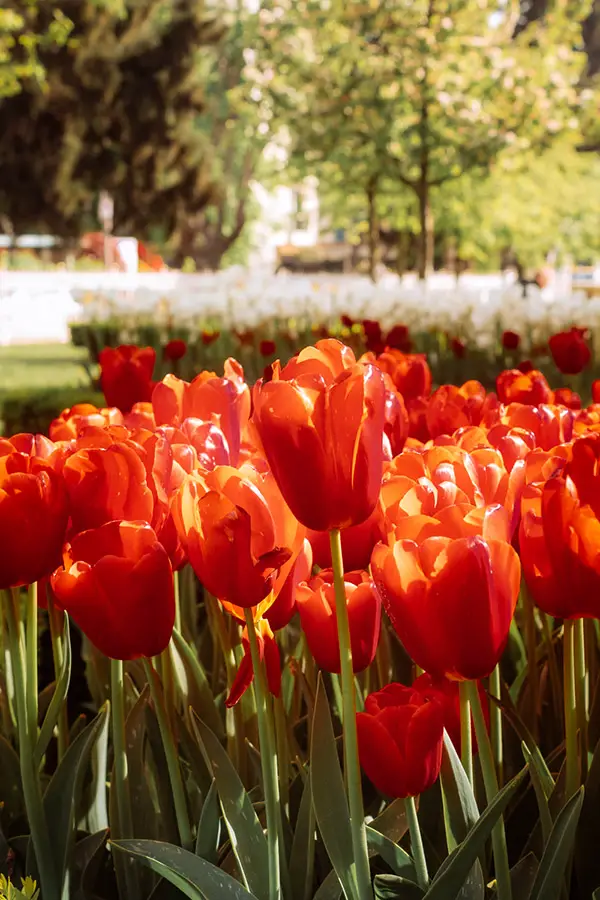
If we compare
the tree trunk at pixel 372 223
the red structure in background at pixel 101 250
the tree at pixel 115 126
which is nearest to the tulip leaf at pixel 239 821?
the tree trunk at pixel 372 223

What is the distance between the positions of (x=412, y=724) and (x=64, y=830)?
0.51 m

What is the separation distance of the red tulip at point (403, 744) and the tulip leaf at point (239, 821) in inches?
6.1

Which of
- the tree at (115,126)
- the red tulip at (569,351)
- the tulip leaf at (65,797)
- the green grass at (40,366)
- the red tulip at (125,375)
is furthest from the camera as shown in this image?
the tree at (115,126)

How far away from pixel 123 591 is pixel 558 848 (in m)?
0.52

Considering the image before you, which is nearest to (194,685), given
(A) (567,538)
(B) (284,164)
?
(A) (567,538)

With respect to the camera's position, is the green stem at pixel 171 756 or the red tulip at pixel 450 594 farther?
the green stem at pixel 171 756

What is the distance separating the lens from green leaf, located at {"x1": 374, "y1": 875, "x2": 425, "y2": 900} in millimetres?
1311

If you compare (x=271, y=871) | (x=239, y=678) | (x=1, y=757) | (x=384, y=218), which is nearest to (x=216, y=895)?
(x=271, y=871)

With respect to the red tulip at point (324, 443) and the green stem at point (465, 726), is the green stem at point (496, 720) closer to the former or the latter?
the green stem at point (465, 726)

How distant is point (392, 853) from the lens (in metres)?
1.36

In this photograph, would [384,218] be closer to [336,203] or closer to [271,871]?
[336,203]

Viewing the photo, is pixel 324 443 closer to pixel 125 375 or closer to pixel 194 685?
pixel 194 685

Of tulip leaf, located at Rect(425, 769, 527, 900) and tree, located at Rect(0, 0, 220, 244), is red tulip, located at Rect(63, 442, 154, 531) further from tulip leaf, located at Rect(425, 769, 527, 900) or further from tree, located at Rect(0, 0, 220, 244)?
tree, located at Rect(0, 0, 220, 244)

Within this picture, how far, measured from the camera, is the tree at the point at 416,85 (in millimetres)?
19625
